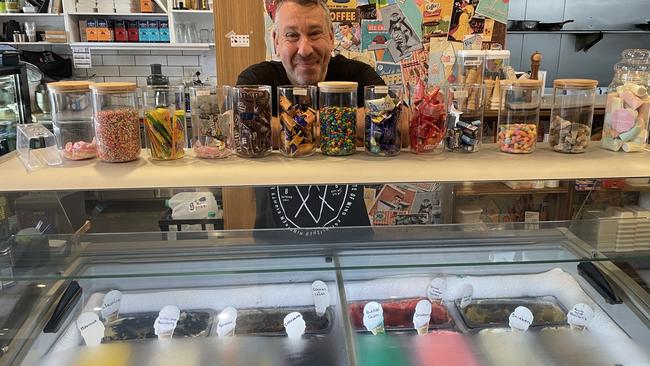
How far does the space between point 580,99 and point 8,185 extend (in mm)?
1319

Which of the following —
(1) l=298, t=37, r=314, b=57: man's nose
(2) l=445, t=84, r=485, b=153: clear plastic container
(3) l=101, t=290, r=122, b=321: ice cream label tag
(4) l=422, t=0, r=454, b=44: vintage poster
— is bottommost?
(3) l=101, t=290, r=122, b=321: ice cream label tag

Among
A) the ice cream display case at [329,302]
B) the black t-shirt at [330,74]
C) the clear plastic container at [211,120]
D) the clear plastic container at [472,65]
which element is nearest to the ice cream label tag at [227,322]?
the ice cream display case at [329,302]

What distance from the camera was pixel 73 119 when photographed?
1.17 metres

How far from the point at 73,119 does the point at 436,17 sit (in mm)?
2873

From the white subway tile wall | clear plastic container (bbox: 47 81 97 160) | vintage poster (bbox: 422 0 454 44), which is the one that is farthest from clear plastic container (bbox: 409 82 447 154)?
the white subway tile wall

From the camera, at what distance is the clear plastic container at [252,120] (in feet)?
3.80

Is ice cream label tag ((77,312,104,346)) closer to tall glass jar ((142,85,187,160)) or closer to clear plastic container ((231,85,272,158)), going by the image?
tall glass jar ((142,85,187,160))

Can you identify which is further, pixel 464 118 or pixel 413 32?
pixel 413 32

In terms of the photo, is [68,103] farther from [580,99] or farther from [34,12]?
[34,12]

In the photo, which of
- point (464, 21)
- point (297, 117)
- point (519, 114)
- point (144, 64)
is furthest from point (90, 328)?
point (144, 64)

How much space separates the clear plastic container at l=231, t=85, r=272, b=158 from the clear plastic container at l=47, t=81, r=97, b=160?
→ 1.09ft

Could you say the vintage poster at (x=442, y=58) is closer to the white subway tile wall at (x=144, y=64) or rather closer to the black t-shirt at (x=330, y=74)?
the black t-shirt at (x=330, y=74)

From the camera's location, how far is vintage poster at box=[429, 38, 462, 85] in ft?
11.6

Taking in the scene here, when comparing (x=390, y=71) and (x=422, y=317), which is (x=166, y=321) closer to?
(x=422, y=317)
